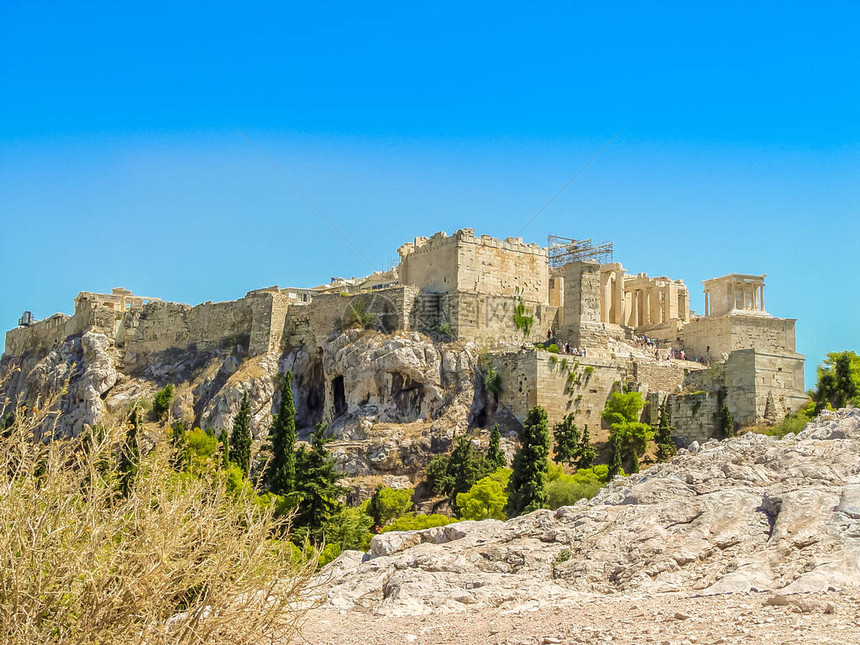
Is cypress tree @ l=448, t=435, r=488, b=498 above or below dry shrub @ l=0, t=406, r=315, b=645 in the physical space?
above

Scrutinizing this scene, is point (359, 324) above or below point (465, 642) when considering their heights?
above

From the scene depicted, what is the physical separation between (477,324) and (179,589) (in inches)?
1672

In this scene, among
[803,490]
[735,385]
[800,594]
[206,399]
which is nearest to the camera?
[800,594]

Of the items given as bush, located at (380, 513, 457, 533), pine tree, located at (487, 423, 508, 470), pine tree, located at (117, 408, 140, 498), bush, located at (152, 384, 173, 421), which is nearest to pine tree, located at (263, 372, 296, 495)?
bush, located at (380, 513, 457, 533)

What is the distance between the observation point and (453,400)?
5406cm

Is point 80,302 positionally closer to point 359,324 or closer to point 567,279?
point 359,324

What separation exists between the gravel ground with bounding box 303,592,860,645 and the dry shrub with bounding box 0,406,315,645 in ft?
7.61

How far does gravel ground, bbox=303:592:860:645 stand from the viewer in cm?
1548

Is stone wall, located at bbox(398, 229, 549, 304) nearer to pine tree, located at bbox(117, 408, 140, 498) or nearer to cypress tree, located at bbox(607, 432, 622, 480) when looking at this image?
cypress tree, located at bbox(607, 432, 622, 480)

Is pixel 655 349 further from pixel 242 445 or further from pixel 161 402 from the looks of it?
pixel 161 402

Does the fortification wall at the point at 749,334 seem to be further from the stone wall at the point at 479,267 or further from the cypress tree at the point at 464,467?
the cypress tree at the point at 464,467

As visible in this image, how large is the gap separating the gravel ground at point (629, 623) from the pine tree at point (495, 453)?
2978 cm

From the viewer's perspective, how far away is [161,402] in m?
62.2

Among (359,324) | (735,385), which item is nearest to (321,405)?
(359,324)
